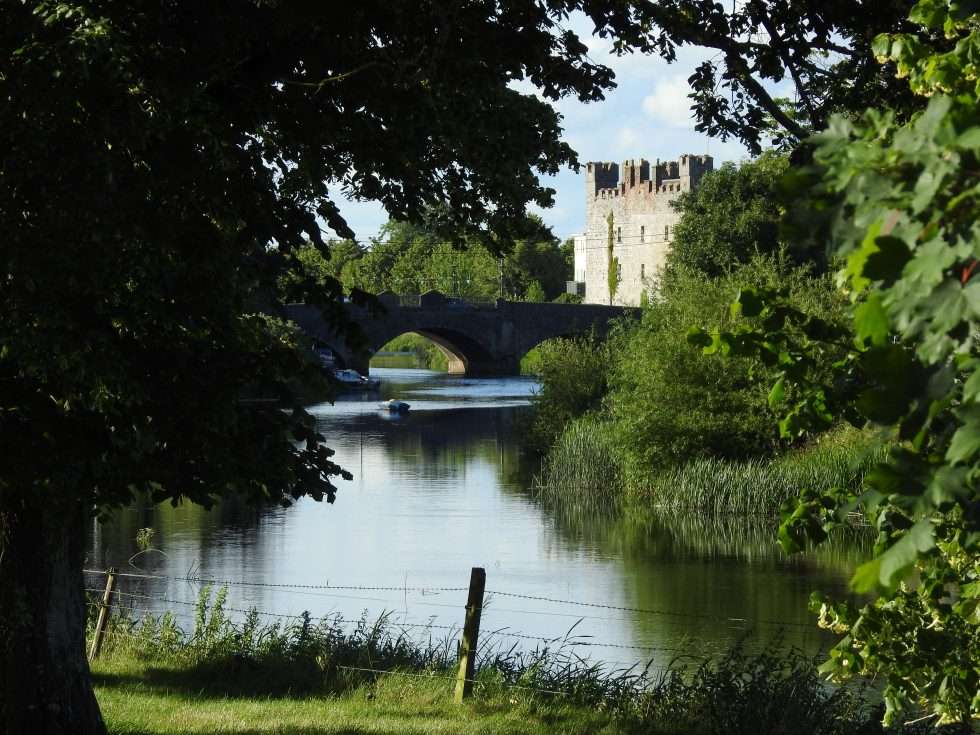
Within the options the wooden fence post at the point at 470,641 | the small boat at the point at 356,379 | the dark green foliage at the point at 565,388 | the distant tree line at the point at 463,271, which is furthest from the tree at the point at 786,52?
the distant tree line at the point at 463,271

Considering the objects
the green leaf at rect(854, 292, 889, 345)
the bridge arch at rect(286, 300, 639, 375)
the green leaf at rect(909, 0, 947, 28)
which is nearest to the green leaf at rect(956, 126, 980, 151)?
the green leaf at rect(854, 292, 889, 345)

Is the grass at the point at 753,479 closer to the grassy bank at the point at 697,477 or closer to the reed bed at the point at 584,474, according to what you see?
the grassy bank at the point at 697,477

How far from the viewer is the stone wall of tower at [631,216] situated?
80.2 metres

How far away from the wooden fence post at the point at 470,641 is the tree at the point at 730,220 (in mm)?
36178

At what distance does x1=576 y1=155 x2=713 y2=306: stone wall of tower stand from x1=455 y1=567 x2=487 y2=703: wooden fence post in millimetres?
70141

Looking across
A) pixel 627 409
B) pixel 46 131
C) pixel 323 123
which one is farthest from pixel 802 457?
pixel 46 131

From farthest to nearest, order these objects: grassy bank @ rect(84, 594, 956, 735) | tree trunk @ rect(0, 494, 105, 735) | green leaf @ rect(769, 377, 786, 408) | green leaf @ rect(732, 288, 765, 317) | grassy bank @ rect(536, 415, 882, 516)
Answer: grassy bank @ rect(536, 415, 882, 516) < grassy bank @ rect(84, 594, 956, 735) < tree trunk @ rect(0, 494, 105, 735) < green leaf @ rect(769, 377, 786, 408) < green leaf @ rect(732, 288, 765, 317)

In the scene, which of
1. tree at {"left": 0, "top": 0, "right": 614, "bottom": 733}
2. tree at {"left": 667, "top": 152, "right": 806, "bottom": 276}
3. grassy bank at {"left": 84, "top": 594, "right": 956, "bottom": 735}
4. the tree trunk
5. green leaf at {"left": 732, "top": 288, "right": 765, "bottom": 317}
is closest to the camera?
green leaf at {"left": 732, "top": 288, "right": 765, "bottom": 317}

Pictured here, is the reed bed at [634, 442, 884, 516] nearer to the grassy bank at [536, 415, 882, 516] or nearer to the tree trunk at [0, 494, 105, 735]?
the grassy bank at [536, 415, 882, 516]

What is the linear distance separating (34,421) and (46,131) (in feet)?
4.85

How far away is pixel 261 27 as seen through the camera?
677 cm

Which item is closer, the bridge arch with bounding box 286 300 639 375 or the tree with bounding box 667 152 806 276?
the tree with bounding box 667 152 806 276

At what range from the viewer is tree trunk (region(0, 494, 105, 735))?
289 inches

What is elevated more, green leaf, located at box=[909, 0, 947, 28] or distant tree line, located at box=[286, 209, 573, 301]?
distant tree line, located at box=[286, 209, 573, 301]
